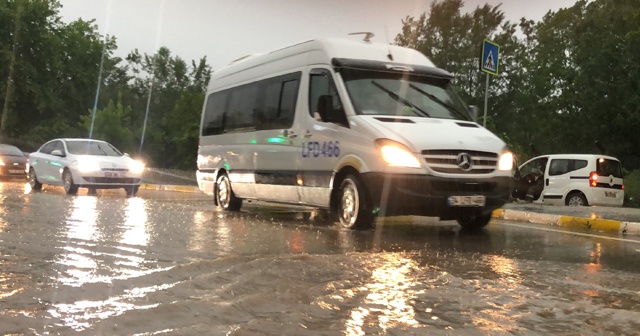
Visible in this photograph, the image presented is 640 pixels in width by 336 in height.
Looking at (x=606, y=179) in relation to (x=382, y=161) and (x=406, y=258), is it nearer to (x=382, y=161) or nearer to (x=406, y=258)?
(x=382, y=161)

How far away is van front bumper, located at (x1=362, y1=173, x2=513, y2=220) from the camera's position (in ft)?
25.3

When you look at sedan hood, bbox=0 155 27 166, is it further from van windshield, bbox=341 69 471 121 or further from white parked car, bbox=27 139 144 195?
van windshield, bbox=341 69 471 121

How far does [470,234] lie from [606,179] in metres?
9.12

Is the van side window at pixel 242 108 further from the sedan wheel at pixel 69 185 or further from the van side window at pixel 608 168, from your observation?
the van side window at pixel 608 168

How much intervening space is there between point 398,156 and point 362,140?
0.57 meters

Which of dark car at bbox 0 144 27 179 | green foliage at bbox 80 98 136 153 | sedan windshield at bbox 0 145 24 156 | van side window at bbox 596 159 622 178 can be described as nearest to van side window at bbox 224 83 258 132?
van side window at bbox 596 159 622 178

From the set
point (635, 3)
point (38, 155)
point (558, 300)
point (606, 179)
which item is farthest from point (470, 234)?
point (635, 3)

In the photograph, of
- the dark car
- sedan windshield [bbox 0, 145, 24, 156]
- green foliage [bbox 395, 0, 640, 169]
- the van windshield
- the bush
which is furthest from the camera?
green foliage [bbox 395, 0, 640, 169]

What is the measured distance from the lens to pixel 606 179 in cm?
1611

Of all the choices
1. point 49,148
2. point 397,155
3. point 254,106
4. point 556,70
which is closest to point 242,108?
point 254,106

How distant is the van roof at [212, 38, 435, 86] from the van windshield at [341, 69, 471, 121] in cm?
34

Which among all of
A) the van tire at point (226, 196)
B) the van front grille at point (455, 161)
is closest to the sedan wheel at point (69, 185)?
the van tire at point (226, 196)

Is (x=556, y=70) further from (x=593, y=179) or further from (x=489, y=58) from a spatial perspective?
(x=489, y=58)

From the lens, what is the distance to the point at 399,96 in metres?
8.80
